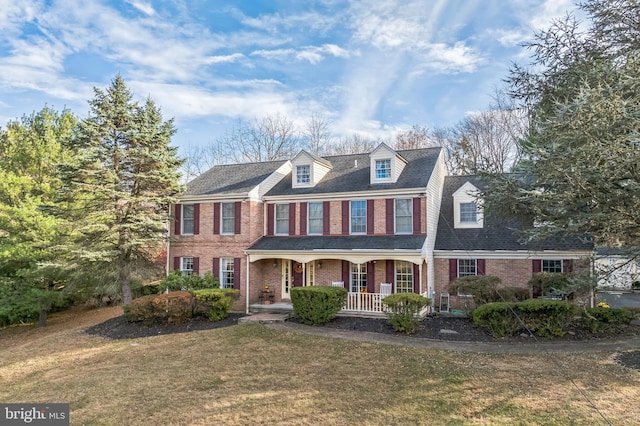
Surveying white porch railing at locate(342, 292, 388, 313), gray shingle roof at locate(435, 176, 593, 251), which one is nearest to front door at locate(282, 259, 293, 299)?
white porch railing at locate(342, 292, 388, 313)

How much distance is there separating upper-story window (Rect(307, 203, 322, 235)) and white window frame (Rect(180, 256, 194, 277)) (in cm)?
631

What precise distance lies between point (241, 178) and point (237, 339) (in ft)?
31.6

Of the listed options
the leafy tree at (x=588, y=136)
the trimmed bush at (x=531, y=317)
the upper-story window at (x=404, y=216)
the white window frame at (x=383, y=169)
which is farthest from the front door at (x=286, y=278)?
the leafy tree at (x=588, y=136)

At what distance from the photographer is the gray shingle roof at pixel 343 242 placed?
1506 centimetres

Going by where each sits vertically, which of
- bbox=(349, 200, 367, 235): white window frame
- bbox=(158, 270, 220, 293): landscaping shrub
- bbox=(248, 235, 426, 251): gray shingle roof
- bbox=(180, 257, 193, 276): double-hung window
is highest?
bbox=(349, 200, 367, 235): white window frame

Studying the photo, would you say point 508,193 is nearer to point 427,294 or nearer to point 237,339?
point 427,294

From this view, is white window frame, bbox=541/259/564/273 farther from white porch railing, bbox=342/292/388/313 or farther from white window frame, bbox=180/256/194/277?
white window frame, bbox=180/256/194/277

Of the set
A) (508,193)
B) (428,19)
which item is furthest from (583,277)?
(428,19)

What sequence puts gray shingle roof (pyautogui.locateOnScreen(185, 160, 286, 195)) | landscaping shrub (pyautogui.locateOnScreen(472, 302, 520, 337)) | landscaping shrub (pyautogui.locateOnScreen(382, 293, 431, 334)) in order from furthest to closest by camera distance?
gray shingle roof (pyautogui.locateOnScreen(185, 160, 286, 195)), landscaping shrub (pyautogui.locateOnScreen(382, 293, 431, 334)), landscaping shrub (pyautogui.locateOnScreen(472, 302, 520, 337))

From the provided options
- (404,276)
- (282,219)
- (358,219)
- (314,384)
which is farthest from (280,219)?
(314,384)

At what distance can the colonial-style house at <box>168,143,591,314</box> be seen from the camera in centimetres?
1509

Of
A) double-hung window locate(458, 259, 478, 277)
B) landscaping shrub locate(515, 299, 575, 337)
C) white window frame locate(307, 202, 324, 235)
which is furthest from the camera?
white window frame locate(307, 202, 324, 235)

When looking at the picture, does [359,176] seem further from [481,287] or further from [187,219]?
[187,219]

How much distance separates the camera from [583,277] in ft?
26.3
